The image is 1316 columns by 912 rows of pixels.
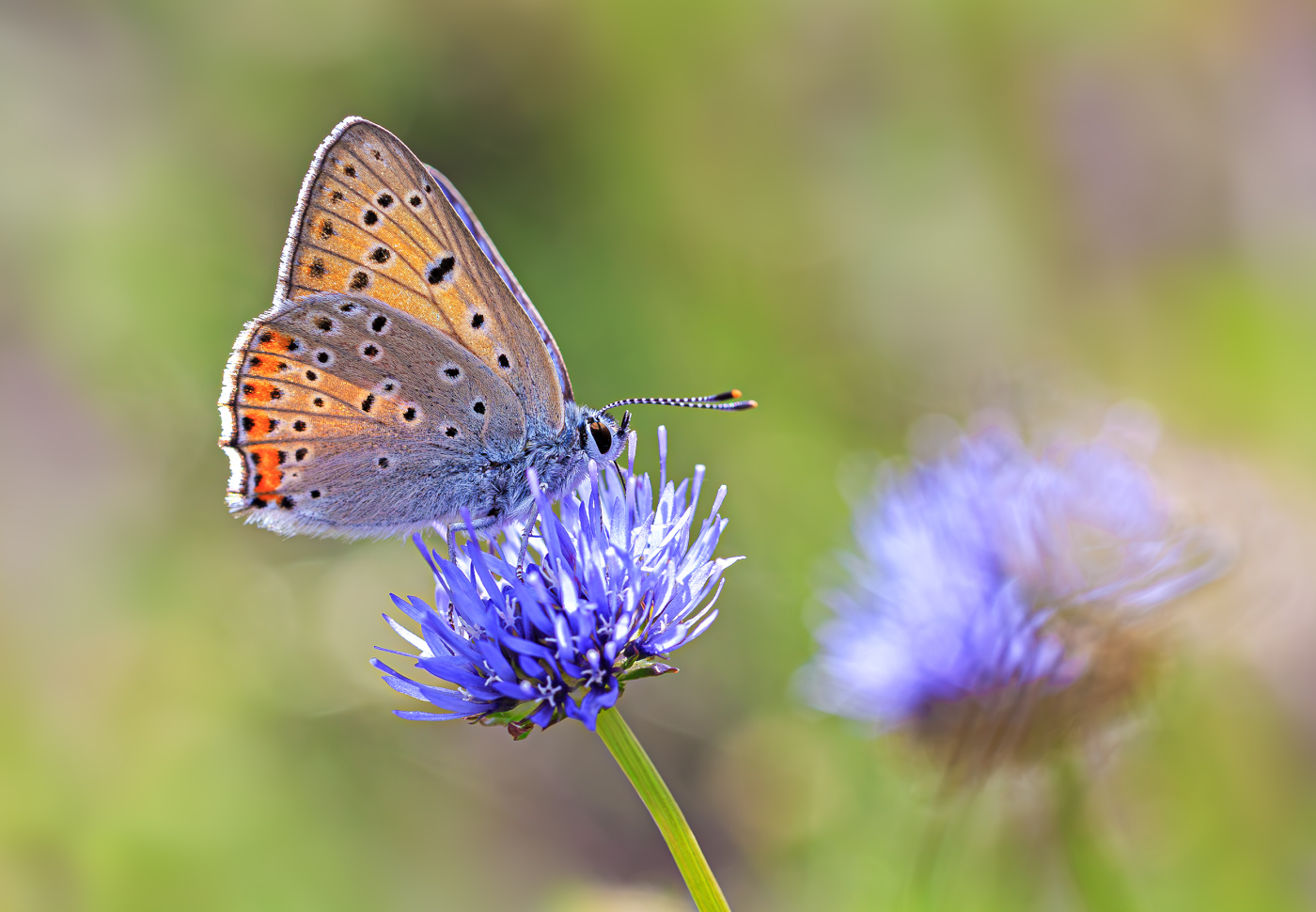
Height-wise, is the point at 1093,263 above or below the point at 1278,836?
above

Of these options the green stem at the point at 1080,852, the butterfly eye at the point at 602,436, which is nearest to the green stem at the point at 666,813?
the butterfly eye at the point at 602,436

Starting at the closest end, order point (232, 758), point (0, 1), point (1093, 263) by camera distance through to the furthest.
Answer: point (232, 758), point (1093, 263), point (0, 1)

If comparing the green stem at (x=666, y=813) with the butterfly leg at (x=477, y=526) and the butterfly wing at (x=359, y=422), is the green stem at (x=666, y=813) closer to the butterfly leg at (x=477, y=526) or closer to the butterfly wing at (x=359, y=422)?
the butterfly leg at (x=477, y=526)

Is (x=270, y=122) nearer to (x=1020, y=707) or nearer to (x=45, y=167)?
(x=45, y=167)

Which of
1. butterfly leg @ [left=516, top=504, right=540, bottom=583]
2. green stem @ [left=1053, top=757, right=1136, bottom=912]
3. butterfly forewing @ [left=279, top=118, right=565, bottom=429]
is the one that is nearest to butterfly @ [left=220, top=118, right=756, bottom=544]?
butterfly forewing @ [left=279, top=118, right=565, bottom=429]

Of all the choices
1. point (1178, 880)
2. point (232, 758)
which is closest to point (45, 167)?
point (232, 758)

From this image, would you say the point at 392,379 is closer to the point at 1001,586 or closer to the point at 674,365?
the point at 1001,586
